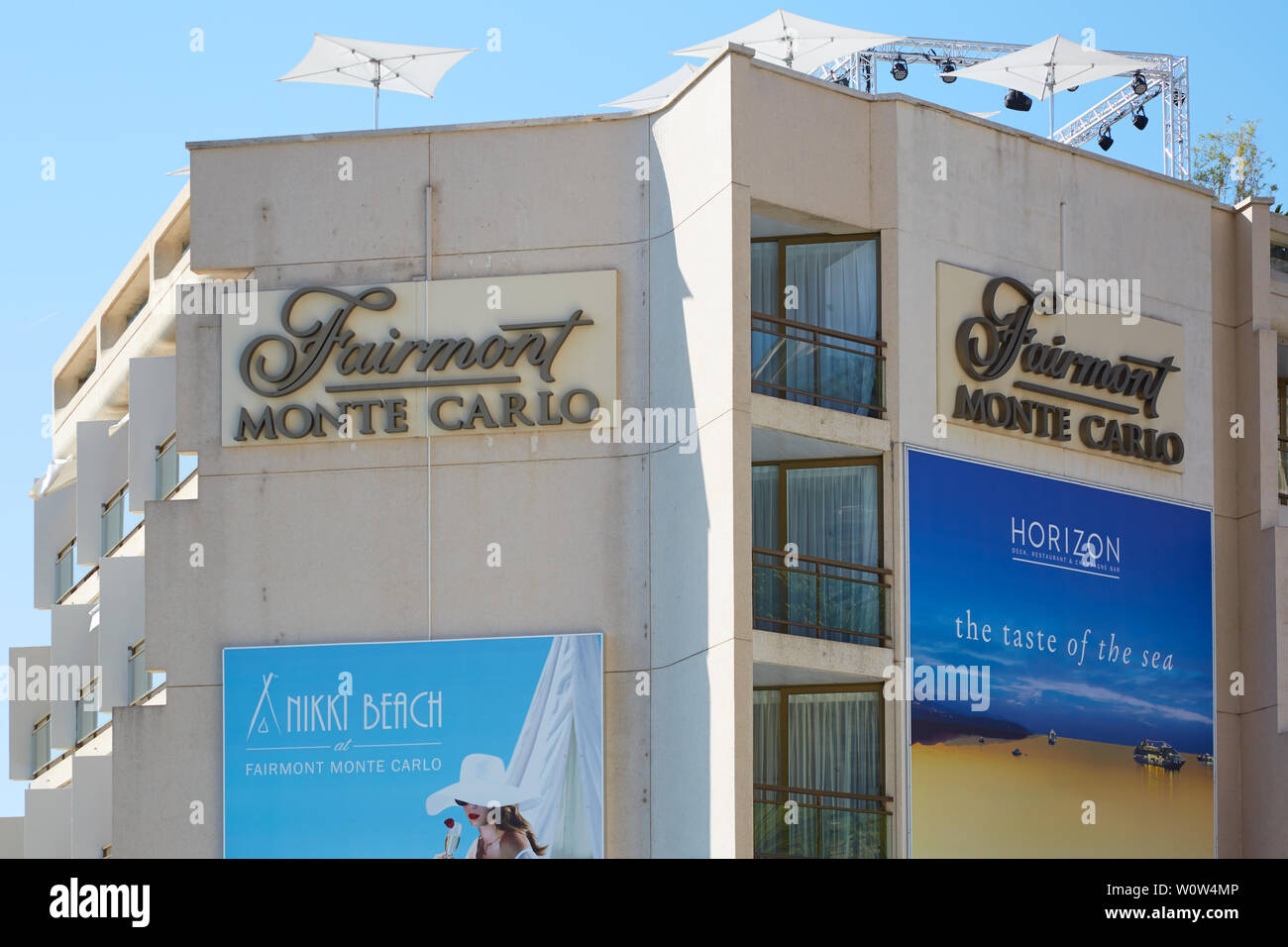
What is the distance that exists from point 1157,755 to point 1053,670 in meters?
1.94

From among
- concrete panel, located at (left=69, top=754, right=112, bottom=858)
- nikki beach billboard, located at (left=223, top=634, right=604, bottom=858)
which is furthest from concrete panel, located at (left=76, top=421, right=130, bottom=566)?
nikki beach billboard, located at (left=223, top=634, right=604, bottom=858)

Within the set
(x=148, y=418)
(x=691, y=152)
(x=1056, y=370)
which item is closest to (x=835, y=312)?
(x=691, y=152)

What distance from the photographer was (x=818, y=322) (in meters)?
25.1

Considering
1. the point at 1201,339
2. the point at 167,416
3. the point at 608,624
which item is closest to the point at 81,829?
the point at 167,416

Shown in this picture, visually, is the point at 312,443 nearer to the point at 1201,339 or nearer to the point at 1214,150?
the point at 1201,339

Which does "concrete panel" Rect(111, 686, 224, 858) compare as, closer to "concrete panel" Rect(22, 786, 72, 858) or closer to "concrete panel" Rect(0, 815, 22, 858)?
"concrete panel" Rect(22, 786, 72, 858)

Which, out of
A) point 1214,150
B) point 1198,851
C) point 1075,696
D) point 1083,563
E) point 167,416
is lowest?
point 1198,851

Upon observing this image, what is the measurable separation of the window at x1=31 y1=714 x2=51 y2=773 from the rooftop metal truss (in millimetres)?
21314

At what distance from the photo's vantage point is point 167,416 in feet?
93.3

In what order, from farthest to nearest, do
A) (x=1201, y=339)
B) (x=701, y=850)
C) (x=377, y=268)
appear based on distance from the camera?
(x=1201, y=339)
(x=377, y=268)
(x=701, y=850)

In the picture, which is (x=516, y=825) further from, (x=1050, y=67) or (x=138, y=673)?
(x=1050, y=67)

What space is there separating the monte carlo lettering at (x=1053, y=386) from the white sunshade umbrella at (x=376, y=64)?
10714 millimetres

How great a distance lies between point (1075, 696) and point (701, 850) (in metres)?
5.67
